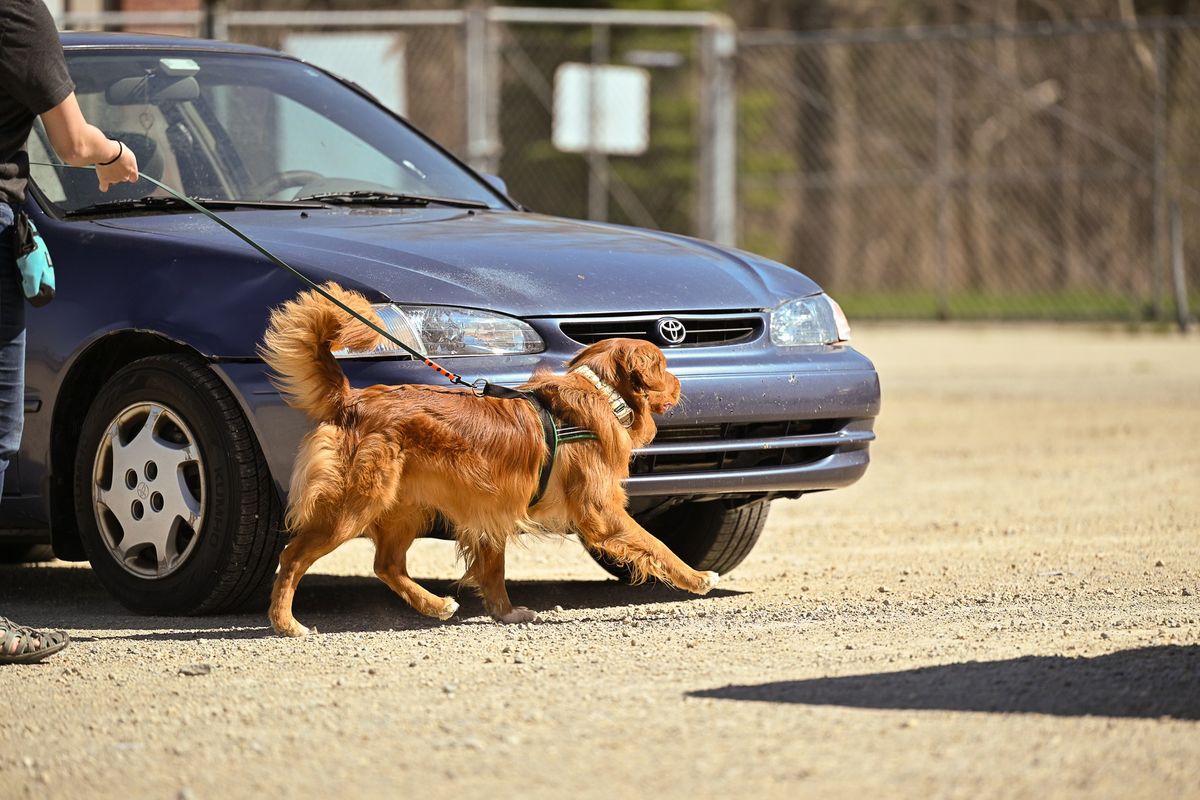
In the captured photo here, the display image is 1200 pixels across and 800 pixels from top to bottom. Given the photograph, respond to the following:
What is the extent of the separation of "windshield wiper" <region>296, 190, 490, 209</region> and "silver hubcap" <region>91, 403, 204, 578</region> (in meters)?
1.14

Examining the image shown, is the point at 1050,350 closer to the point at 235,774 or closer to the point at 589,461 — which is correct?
the point at 589,461

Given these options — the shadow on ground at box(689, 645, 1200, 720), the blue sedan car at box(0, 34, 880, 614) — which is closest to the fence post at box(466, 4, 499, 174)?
the blue sedan car at box(0, 34, 880, 614)

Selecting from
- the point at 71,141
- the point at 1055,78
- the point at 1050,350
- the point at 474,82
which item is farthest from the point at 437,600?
the point at 1055,78

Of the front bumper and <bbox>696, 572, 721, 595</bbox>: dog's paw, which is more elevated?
the front bumper

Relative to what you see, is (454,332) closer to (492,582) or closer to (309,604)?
(492,582)

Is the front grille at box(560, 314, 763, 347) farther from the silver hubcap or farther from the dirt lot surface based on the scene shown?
the silver hubcap

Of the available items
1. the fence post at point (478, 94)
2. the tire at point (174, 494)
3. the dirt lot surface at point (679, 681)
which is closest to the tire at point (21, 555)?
the dirt lot surface at point (679, 681)

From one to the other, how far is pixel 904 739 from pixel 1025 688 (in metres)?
0.54

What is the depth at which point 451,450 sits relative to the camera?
5.00 m

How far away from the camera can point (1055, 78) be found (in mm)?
28078

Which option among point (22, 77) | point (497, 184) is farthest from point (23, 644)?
point (497, 184)

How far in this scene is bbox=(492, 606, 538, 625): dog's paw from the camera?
17.9 ft

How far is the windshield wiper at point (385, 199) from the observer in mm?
6266

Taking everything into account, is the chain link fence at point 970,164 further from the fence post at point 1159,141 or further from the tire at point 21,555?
the tire at point 21,555
